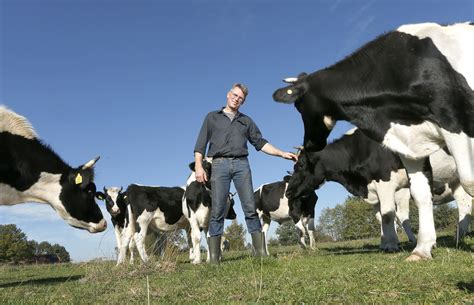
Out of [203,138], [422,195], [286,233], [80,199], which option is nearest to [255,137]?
[203,138]

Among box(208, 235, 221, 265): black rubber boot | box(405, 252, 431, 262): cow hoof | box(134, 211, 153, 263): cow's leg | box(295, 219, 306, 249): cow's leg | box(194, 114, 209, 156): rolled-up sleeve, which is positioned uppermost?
box(194, 114, 209, 156): rolled-up sleeve

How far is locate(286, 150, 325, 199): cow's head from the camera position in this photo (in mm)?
11422

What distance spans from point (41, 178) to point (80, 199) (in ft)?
2.71

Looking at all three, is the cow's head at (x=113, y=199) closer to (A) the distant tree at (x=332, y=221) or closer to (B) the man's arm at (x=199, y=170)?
(B) the man's arm at (x=199, y=170)

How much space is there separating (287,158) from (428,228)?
8.16ft

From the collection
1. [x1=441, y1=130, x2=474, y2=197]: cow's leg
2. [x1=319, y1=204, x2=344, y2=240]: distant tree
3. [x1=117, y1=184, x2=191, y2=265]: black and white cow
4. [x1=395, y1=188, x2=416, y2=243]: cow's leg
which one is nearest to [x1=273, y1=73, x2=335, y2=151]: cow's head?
[x1=441, y1=130, x2=474, y2=197]: cow's leg

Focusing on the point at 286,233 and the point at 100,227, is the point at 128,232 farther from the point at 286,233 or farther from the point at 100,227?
the point at 286,233

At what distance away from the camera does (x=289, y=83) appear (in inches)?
289

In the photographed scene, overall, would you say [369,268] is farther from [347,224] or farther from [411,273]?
[347,224]

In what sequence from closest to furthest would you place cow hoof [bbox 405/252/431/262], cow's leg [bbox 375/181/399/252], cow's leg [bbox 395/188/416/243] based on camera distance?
cow hoof [bbox 405/252/431/262] → cow's leg [bbox 375/181/399/252] → cow's leg [bbox 395/188/416/243]

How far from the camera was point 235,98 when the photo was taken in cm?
783

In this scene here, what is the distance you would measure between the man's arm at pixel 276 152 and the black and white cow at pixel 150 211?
6.99m

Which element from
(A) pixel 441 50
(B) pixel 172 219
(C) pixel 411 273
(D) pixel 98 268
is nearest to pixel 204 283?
(C) pixel 411 273

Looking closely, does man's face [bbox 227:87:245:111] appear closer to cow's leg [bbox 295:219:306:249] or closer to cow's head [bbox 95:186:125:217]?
cow's head [bbox 95:186:125:217]
